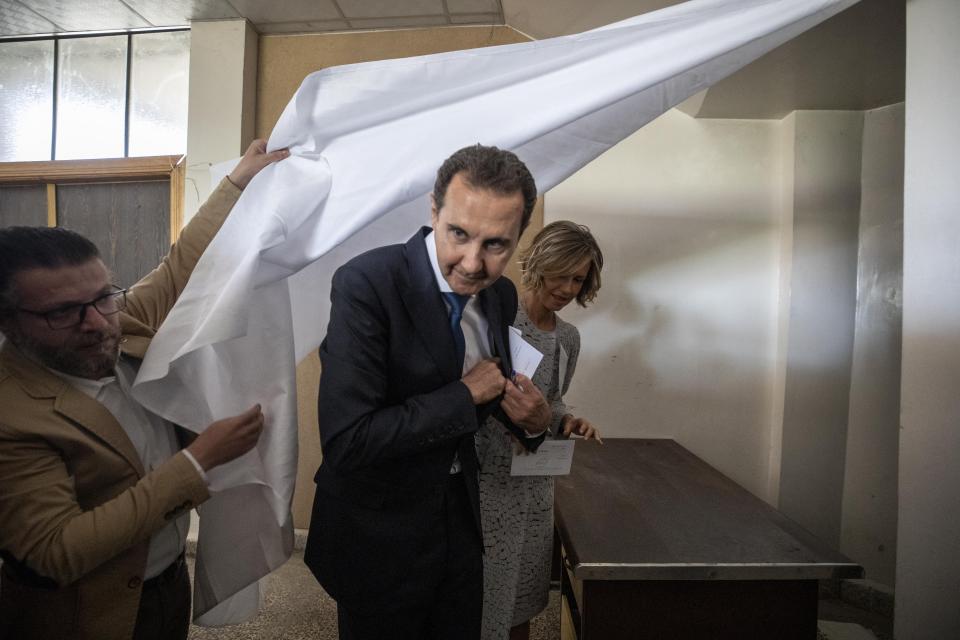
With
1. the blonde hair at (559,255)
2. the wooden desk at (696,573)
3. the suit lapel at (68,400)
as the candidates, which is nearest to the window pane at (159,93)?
the blonde hair at (559,255)

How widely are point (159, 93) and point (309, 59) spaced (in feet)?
3.00

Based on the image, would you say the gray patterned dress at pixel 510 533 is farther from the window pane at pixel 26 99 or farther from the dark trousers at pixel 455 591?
the window pane at pixel 26 99

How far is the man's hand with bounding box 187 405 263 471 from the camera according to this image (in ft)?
2.95

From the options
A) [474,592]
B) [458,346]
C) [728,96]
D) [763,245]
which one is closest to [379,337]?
[458,346]

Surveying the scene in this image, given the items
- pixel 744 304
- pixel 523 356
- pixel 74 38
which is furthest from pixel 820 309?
pixel 74 38

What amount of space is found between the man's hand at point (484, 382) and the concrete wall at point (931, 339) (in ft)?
3.65

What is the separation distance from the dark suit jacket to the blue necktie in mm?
24

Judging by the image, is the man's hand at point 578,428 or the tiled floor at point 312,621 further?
the tiled floor at point 312,621

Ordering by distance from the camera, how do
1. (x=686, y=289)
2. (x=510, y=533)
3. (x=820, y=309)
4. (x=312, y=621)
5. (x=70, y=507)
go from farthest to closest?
(x=686, y=289) → (x=820, y=309) → (x=312, y=621) → (x=510, y=533) → (x=70, y=507)

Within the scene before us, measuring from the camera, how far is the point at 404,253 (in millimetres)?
979

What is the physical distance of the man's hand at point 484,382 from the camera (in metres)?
0.91

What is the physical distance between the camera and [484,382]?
92 cm

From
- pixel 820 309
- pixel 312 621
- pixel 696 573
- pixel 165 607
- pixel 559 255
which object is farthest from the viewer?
pixel 820 309

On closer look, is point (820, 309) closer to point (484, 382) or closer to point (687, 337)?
point (687, 337)
